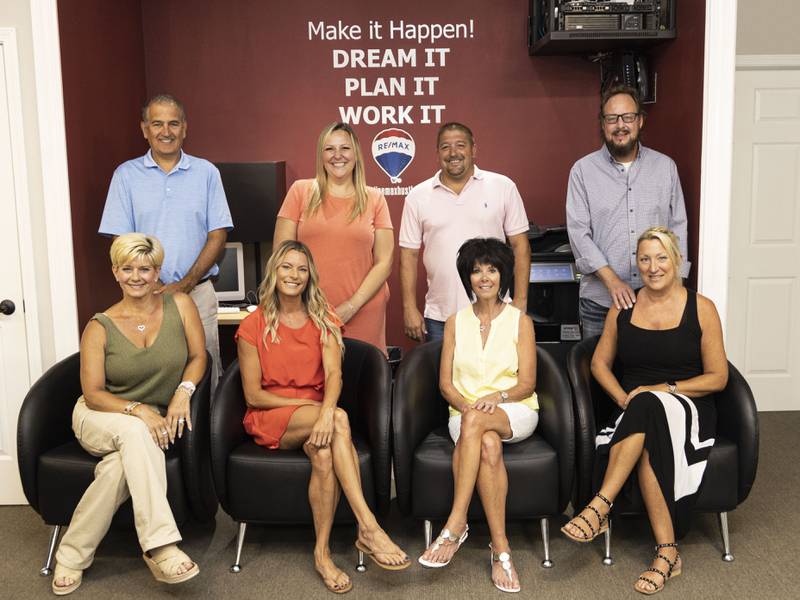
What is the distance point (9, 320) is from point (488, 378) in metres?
2.15

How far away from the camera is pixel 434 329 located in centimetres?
389

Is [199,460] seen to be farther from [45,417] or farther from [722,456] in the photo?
[722,456]

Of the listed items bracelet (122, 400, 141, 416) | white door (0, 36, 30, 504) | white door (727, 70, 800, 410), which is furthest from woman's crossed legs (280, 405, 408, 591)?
white door (727, 70, 800, 410)

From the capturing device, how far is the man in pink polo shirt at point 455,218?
12.3ft

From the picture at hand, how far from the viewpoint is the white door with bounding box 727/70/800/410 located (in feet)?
15.9

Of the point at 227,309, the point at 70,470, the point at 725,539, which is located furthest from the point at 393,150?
the point at 725,539

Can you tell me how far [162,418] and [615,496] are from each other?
5.52 feet

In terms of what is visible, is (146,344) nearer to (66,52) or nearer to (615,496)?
(66,52)

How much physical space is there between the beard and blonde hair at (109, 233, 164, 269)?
1.97 meters

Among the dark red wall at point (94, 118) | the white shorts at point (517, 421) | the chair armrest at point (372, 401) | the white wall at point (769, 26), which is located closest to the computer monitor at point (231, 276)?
the dark red wall at point (94, 118)

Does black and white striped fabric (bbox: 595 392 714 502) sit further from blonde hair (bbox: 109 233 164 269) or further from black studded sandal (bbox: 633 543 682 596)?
blonde hair (bbox: 109 233 164 269)

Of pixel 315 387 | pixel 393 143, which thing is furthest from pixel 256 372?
pixel 393 143

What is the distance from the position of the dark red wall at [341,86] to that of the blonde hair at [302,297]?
205 cm

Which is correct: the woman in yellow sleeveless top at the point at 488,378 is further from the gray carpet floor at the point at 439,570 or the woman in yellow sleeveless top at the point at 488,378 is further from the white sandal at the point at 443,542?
the gray carpet floor at the point at 439,570
